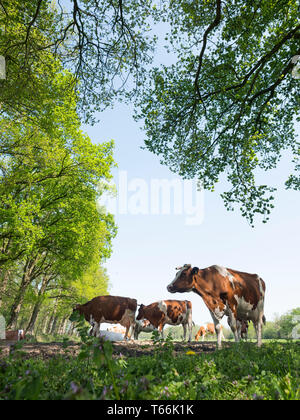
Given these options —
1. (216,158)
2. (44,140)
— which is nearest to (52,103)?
(44,140)

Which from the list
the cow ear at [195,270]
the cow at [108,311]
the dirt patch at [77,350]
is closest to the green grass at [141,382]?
the dirt patch at [77,350]

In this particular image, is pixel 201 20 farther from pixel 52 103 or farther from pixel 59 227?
pixel 59 227

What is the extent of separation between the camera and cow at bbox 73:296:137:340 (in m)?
14.9

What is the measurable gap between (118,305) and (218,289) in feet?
25.8

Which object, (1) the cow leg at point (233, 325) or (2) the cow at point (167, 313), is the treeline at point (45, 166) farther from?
(1) the cow leg at point (233, 325)

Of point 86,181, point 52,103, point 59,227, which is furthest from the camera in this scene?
point 86,181

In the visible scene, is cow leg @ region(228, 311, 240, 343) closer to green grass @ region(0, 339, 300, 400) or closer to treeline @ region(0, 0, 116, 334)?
green grass @ region(0, 339, 300, 400)

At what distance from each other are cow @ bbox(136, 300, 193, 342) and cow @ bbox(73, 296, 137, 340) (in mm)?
2921

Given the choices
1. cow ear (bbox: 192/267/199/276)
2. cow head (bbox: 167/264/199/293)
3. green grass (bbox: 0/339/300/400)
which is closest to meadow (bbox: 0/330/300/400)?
green grass (bbox: 0/339/300/400)

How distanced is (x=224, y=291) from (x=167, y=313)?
10176mm

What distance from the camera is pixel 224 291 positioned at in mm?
8914

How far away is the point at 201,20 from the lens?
965 centimetres

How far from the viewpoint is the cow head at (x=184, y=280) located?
29.9ft

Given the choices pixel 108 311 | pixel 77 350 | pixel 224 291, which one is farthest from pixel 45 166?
pixel 224 291
